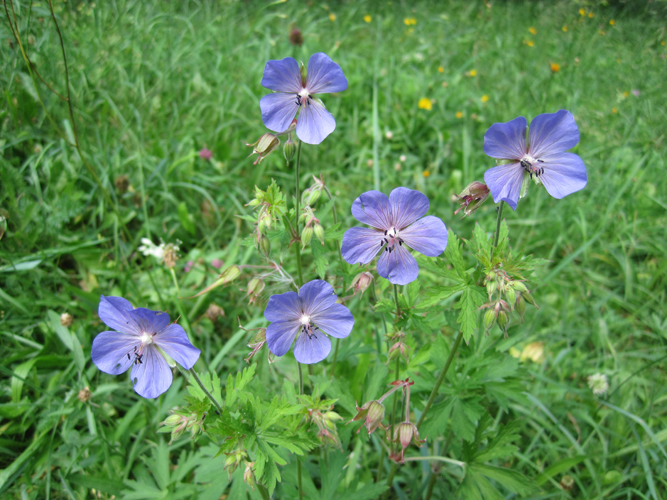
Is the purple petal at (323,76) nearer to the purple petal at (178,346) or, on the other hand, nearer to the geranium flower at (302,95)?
the geranium flower at (302,95)

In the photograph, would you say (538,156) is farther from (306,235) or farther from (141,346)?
(141,346)

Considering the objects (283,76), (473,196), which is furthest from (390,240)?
(283,76)

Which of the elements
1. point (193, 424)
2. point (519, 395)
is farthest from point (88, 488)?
point (519, 395)

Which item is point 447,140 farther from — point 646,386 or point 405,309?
point 405,309

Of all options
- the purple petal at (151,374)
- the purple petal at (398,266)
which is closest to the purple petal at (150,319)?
the purple petal at (151,374)

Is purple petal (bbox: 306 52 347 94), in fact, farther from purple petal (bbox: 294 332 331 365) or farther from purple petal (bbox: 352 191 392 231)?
purple petal (bbox: 294 332 331 365)
